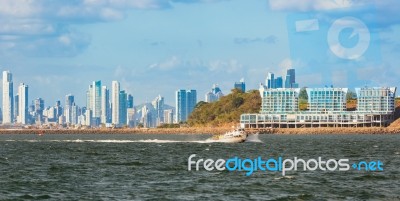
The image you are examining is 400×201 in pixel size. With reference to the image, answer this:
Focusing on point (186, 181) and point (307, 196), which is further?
point (186, 181)

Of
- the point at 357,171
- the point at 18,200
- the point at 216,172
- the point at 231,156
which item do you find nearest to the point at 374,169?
the point at 357,171

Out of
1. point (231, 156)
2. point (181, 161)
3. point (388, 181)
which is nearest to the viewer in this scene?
point (388, 181)

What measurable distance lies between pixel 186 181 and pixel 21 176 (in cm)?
1502

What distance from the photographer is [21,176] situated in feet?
224

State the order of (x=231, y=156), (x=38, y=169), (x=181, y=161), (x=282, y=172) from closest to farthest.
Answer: (x=282, y=172)
(x=38, y=169)
(x=181, y=161)
(x=231, y=156)

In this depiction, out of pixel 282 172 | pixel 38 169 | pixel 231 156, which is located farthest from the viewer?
pixel 231 156

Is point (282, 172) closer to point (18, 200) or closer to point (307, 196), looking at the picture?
point (307, 196)

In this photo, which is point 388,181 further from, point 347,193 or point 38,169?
point 38,169

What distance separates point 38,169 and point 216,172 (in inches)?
699

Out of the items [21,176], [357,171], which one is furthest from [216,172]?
[21,176]

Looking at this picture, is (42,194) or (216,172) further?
(216,172)

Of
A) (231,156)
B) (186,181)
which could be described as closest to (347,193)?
(186,181)

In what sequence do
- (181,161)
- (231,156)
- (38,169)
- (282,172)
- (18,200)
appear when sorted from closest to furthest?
(18,200) < (282,172) < (38,169) < (181,161) < (231,156)

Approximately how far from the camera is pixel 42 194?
54281 mm
